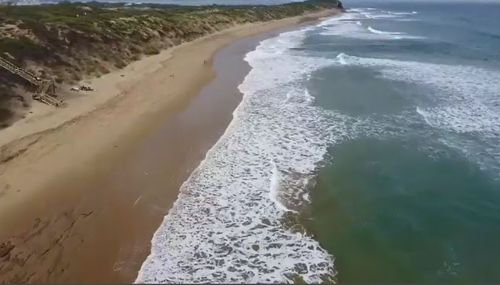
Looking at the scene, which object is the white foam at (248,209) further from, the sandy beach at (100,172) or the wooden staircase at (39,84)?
the wooden staircase at (39,84)

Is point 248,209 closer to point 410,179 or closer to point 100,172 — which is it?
point 100,172

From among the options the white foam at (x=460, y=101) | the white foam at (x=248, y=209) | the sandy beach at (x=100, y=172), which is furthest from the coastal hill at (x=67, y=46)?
the white foam at (x=460, y=101)

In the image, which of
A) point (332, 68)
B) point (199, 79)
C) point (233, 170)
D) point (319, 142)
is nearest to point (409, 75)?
point (332, 68)

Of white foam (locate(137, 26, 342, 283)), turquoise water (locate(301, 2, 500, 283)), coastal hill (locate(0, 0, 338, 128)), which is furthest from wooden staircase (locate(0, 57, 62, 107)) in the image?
turquoise water (locate(301, 2, 500, 283))

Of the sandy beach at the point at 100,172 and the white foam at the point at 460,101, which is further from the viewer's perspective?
the white foam at the point at 460,101

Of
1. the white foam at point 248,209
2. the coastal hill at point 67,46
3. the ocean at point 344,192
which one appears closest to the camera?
the white foam at point 248,209

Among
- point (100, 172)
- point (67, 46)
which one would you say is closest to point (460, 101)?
point (100, 172)
